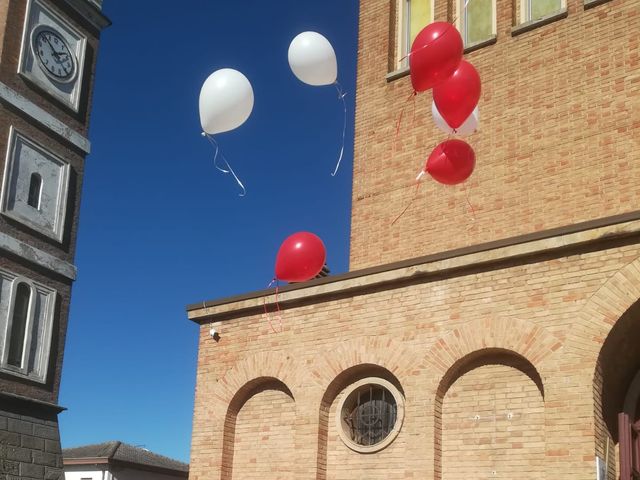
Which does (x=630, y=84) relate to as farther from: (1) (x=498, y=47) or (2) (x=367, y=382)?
(2) (x=367, y=382)

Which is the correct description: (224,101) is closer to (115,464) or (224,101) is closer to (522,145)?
(522,145)

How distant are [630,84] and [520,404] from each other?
4.89 m

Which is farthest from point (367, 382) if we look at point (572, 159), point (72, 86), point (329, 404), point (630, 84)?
point (72, 86)

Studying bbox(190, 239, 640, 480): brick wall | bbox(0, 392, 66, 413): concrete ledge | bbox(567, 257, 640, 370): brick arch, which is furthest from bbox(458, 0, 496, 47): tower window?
bbox(0, 392, 66, 413): concrete ledge

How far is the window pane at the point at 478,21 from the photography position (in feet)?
45.8

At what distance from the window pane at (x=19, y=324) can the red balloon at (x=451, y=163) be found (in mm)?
9140

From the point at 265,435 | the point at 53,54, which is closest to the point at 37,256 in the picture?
the point at 53,54

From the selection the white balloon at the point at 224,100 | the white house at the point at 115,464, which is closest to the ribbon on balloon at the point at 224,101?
the white balloon at the point at 224,100

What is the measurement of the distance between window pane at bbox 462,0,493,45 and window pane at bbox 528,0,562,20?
676mm

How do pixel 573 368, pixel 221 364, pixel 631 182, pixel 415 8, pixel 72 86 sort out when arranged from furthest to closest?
pixel 72 86 → pixel 415 8 → pixel 221 364 → pixel 631 182 → pixel 573 368

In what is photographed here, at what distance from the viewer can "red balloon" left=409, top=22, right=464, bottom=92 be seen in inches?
377

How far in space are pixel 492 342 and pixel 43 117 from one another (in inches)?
438

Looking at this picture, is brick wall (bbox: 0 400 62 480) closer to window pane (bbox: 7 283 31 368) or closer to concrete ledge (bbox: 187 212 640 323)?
Result: window pane (bbox: 7 283 31 368)

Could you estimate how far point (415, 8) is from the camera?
15.1 meters
